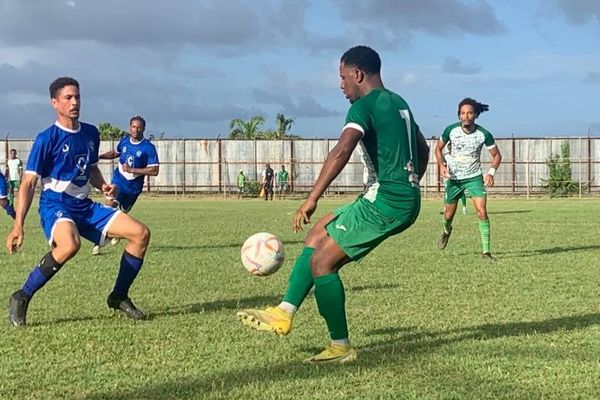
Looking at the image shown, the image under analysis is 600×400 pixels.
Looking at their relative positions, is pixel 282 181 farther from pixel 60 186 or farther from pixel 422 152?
pixel 422 152

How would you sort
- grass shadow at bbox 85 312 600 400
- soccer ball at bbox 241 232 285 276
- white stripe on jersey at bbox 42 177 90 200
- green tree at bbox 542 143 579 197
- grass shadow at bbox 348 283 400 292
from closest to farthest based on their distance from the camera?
1. grass shadow at bbox 85 312 600 400
2. soccer ball at bbox 241 232 285 276
3. white stripe on jersey at bbox 42 177 90 200
4. grass shadow at bbox 348 283 400 292
5. green tree at bbox 542 143 579 197

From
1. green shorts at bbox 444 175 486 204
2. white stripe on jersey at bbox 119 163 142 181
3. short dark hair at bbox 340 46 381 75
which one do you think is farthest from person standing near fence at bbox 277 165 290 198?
short dark hair at bbox 340 46 381 75

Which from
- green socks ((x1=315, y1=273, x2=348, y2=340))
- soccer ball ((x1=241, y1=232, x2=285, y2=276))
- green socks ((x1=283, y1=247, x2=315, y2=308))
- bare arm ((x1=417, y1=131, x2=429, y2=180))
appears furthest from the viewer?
soccer ball ((x1=241, y1=232, x2=285, y2=276))

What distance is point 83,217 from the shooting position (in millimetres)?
7527

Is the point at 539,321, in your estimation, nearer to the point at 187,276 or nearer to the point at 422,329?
the point at 422,329

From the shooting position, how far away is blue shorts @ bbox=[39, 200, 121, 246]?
24.1 ft

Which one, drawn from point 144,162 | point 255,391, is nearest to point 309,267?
point 255,391

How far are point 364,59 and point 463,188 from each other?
24.5ft

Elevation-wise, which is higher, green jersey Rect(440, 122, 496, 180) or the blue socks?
green jersey Rect(440, 122, 496, 180)

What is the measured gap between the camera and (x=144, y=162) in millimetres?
13133

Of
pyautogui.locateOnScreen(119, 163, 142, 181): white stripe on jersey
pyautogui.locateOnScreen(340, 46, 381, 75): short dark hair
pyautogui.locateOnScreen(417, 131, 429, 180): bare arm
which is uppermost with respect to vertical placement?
pyautogui.locateOnScreen(340, 46, 381, 75): short dark hair

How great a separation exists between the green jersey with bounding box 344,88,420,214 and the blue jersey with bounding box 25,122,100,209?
2970 mm

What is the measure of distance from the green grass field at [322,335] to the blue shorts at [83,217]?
772mm

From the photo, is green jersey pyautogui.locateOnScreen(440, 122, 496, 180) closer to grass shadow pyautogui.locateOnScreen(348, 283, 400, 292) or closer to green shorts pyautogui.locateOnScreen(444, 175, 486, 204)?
green shorts pyautogui.locateOnScreen(444, 175, 486, 204)
